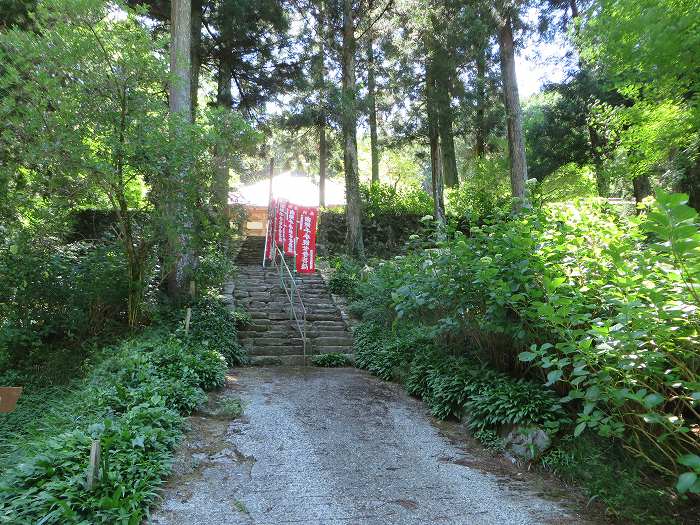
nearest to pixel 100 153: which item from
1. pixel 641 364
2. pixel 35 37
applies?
pixel 35 37

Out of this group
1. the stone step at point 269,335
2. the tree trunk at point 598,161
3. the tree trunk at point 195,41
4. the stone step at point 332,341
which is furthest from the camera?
the tree trunk at point 598,161

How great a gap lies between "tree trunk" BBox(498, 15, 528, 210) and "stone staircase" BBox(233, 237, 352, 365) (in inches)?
197

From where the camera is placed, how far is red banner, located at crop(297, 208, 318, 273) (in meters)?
9.99

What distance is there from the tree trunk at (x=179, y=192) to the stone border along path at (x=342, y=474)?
265 cm

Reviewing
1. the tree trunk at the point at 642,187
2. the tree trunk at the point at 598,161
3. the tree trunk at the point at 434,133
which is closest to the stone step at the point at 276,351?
the tree trunk at the point at 434,133

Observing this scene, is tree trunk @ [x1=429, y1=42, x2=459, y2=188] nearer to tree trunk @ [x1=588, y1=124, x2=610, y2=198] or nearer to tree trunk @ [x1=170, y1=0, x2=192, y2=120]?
tree trunk @ [x1=588, y1=124, x2=610, y2=198]

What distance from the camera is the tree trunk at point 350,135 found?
13109mm

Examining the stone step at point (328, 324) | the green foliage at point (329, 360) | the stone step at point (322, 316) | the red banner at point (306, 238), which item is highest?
the red banner at point (306, 238)

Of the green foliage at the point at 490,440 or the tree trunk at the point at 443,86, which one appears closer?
the green foliage at the point at 490,440

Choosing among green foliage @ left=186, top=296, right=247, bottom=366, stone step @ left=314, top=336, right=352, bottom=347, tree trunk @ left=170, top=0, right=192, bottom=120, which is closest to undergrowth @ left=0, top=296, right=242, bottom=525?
green foliage @ left=186, top=296, right=247, bottom=366

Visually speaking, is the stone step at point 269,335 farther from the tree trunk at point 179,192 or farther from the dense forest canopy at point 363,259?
the tree trunk at point 179,192

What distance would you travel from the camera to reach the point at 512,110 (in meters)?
11.0

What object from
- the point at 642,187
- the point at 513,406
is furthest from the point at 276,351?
the point at 642,187

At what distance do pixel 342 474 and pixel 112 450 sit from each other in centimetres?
172
